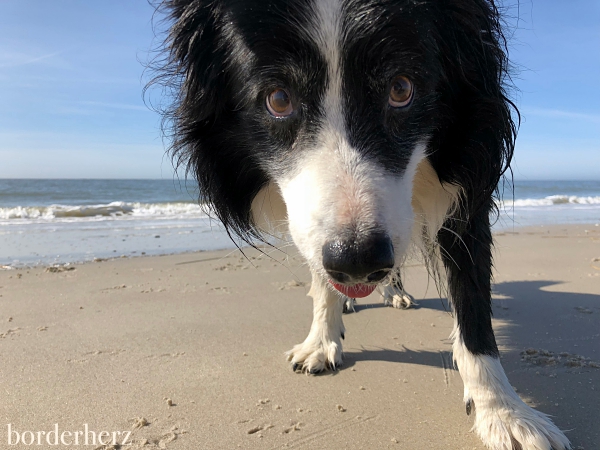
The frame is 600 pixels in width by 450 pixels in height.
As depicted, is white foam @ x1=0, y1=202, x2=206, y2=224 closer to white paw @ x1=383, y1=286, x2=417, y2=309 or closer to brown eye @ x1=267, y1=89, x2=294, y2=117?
white paw @ x1=383, y1=286, x2=417, y2=309

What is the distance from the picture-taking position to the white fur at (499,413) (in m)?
1.79

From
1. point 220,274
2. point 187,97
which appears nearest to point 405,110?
point 187,97

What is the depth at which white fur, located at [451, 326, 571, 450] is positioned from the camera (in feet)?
5.87

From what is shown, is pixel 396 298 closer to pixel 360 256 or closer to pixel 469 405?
pixel 469 405

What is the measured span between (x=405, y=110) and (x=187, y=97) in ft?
3.55

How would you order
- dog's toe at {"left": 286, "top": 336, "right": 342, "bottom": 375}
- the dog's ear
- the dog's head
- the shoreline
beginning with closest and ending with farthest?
1. the dog's head
2. the dog's ear
3. dog's toe at {"left": 286, "top": 336, "right": 342, "bottom": 375}
4. the shoreline

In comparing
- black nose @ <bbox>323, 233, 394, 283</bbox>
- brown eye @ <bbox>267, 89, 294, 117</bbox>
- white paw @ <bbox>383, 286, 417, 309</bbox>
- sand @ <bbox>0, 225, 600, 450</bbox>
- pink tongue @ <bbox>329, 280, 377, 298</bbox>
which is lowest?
sand @ <bbox>0, 225, 600, 450</bbox>

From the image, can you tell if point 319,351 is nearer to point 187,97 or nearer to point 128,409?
point 128,409

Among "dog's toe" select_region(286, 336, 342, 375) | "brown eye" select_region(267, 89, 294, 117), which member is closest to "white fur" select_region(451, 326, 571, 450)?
"dog's toe" select_region(286, 336, 342, 375)

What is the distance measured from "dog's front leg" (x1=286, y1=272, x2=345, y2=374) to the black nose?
967mm

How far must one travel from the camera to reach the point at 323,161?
5.53 ft

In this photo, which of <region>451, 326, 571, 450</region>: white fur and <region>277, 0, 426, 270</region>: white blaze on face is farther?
<region>451, 326, 571, 450</region>: white fur

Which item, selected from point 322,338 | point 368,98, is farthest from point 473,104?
point 322,338

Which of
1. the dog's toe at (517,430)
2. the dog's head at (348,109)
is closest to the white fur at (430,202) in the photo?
the dog's head at (348,109)
